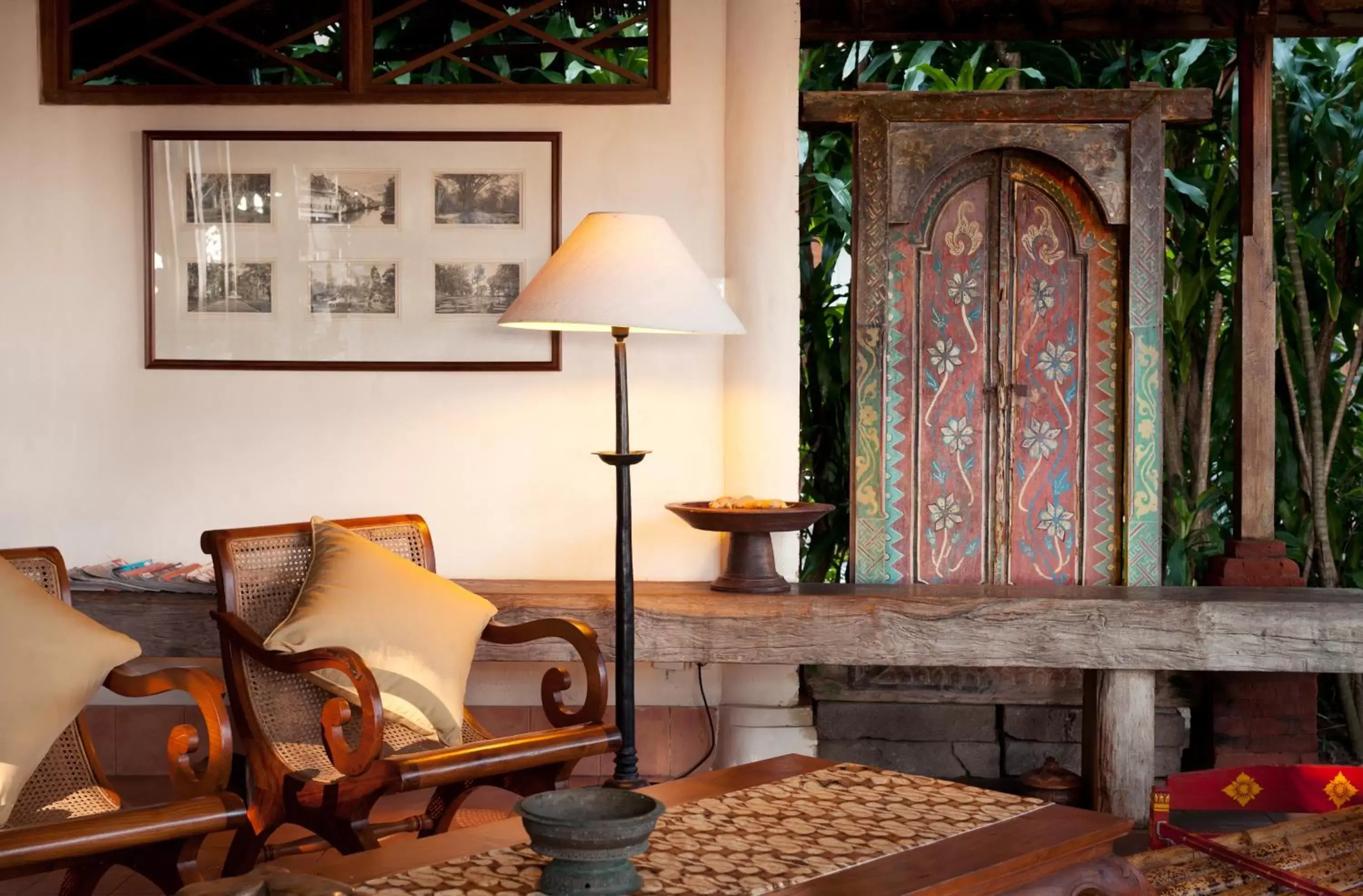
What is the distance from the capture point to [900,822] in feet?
7.93

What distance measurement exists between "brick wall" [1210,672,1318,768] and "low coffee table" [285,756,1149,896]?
7.13 ft

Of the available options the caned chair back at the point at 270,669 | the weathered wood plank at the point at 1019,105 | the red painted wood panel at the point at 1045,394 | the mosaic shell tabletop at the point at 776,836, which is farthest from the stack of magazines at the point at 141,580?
the red painted wood panel at the point at 1045,394

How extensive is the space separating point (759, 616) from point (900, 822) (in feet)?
5.21

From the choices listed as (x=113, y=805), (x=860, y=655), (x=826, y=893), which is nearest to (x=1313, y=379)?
(x=860, y=655)

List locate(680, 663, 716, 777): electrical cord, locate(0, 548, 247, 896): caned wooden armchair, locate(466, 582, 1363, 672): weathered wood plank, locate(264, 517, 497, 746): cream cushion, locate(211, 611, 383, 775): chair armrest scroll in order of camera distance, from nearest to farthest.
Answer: locate(0, 548, 247, 896): caned wooden armchair
locate(211, 611, 383, 775): chair armrest scroll
locate(264, 517, 497, 746): cream cushion
locate(466, 582, 1363, 672): weathered wood plank
locate(680, 663, 716, 777): electrical cord

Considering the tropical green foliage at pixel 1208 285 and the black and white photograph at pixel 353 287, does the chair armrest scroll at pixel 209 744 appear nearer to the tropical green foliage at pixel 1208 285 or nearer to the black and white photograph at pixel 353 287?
the black and white photograph at pixel 353 287

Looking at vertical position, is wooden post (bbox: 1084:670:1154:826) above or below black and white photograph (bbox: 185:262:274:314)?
below

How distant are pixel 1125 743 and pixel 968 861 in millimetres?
2004

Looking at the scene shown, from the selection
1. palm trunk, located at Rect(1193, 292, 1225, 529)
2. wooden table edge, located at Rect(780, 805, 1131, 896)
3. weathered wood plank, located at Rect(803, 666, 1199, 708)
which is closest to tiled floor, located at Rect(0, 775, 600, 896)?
weathered wood plank, located at Rect(803, 666, 1199, 708)

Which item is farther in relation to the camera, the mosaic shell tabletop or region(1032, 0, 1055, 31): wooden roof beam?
region(1032, 0, 1055, 31): wooden roof beam

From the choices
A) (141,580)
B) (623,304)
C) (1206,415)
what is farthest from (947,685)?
(141,580)

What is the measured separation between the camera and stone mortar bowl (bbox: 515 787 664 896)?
1.96m

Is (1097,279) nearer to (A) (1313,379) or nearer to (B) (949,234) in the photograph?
(B) (949,234)

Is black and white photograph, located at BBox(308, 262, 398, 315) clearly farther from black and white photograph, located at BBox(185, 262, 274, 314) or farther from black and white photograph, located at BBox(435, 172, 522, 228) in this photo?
black and white photograph, located at BBox(435, 172, 522, 228)
